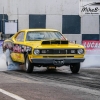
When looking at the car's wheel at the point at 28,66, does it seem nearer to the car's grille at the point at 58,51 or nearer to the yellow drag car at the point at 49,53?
the yellow drag car at the point at 49,53

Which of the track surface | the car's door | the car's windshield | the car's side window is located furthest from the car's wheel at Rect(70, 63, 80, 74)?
the car's side window

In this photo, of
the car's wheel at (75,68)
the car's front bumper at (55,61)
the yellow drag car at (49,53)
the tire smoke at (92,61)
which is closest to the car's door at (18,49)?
the yellow drag car at (49,53)

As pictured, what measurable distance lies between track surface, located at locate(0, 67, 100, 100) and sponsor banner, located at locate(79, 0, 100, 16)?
1303cm

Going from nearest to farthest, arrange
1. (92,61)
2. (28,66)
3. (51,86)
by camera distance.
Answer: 1. (51,86)
2. (28,66)
3. (92,61)

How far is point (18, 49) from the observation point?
44.0 ft

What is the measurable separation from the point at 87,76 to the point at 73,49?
40.6 inches

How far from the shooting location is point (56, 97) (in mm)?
8047

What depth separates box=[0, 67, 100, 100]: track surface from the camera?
8.16 m

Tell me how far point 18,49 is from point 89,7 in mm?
12095

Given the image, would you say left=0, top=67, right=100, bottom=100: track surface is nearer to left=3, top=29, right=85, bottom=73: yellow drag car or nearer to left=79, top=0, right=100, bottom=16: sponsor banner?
left=3, top=29, right=85, bottom=73: yellow drag car

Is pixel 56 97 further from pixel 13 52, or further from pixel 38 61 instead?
pixel 13 52

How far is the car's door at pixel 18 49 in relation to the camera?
43.4 ft

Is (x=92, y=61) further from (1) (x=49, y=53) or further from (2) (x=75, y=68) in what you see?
(1) (x=49, y=53)

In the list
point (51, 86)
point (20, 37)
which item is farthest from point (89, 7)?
point (51, 86)
